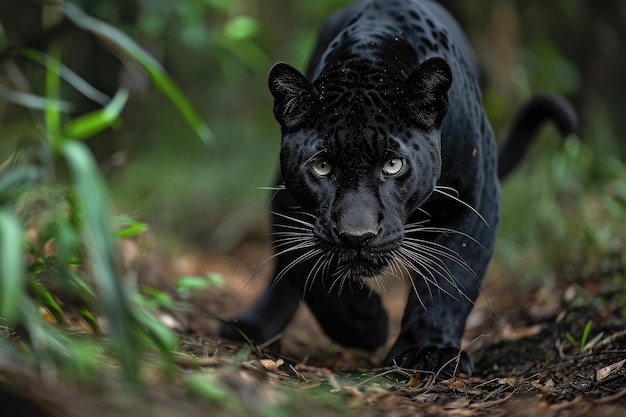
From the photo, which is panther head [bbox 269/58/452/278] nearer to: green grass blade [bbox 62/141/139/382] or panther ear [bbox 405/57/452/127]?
panther ear [bbox 405/57/452/127]

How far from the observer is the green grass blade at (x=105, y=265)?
70.7 inches

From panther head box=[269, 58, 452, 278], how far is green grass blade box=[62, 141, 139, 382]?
2.93 ft

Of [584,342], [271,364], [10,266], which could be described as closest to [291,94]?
[271,364]

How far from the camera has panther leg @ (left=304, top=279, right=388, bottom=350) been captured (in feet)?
11.3

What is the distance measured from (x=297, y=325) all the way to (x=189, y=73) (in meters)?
3.81

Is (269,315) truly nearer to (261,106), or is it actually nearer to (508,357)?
(508,357)

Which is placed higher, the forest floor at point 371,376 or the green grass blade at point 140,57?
the green grass blade at point 140,57

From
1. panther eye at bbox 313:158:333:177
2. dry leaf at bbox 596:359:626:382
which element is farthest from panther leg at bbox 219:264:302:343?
dry leaf at bbox 596:359:626:382

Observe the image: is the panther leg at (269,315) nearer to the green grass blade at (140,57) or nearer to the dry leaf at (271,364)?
the dry leaf at (271,364)

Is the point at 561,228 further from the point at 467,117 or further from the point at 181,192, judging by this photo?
the point at 181,192

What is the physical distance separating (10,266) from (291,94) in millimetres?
1328

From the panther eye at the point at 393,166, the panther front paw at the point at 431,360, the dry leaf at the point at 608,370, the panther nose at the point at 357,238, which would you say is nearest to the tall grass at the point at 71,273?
the panther nose at the point at 357,238

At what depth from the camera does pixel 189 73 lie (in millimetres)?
7762

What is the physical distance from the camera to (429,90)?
281 cm
